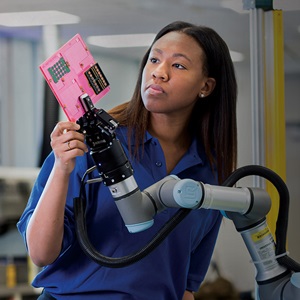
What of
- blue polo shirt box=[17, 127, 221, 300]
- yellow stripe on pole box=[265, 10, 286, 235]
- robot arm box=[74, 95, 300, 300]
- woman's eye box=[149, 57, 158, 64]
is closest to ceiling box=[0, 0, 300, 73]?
yellow stripe on pole box=[265, 10, 286, 235]

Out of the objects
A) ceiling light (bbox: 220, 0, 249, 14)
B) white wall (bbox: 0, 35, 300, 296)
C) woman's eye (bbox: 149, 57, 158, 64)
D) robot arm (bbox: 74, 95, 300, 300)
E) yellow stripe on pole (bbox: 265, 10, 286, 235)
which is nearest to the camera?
robot arm (bbox: 74, 95, 300, 300)

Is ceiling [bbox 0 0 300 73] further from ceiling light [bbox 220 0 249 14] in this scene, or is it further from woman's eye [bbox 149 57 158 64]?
woman's eye [bbox 149 57 158 64]

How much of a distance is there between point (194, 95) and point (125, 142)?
7.9 inches

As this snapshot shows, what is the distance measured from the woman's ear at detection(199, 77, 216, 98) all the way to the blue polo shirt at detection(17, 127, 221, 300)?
16cm

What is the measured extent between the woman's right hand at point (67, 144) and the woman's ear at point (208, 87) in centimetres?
42

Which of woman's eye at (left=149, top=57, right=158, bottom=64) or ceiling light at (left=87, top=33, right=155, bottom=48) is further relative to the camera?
ceiling light at (left=87, top=33, right=155, bottom=48)

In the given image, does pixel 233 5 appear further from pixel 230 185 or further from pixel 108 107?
pixel 230 185

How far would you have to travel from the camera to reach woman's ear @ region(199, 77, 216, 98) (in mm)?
1580

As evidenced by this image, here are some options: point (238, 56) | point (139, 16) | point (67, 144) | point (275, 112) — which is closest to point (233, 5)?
point (238, 56)

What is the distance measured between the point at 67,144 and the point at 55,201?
0.12m

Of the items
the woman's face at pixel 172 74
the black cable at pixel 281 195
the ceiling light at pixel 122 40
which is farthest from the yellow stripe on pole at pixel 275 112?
the ceiling light at pixel 122 40

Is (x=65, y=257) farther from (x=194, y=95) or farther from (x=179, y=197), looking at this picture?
(x=194, y=95)

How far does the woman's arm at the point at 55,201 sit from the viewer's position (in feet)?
4.16

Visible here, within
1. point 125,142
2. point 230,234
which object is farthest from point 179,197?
point 230,234
